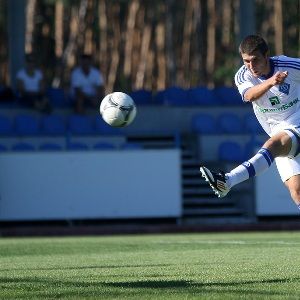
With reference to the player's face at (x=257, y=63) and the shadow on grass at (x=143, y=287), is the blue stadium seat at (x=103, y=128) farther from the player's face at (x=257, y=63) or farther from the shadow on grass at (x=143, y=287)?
the shadow on grass at (x=143, y=287)

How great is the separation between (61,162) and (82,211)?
1.17m

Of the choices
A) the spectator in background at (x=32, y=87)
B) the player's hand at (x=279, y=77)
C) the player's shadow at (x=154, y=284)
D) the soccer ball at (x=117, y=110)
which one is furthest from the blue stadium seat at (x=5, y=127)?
the player's shadow at (x=154, y=284)

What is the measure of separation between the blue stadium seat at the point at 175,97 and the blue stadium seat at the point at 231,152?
2436 mm

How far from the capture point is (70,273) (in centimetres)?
995

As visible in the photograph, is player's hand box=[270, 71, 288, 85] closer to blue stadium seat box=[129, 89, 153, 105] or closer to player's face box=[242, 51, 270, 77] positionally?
player's face box=[242, 51, 270, 77]

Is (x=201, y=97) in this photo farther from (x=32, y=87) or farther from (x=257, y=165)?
(x=257, y=165)

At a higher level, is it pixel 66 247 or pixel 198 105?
pixel 198 105

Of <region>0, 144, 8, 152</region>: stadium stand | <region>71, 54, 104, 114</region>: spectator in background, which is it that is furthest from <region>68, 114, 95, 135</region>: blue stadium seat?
<region>0, 144, 8, 152</region>: stadium stand

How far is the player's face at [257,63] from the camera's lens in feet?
33.3

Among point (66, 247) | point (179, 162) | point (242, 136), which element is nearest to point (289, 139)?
point (66, 247)

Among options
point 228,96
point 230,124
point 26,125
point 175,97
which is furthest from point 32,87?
point 228,96

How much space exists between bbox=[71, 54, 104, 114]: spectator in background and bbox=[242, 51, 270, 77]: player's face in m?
14.2

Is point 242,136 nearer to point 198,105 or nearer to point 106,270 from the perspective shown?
point 198,105

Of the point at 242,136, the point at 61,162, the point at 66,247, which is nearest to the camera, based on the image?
the point at 66,247
